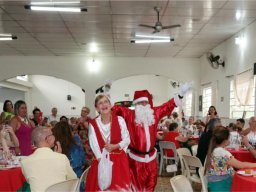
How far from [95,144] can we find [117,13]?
14.2 feet

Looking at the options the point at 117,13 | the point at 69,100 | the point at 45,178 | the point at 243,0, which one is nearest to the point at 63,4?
the point at 117,13

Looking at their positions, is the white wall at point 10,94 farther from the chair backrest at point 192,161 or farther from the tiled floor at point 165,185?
the chair backrest at point 192,161

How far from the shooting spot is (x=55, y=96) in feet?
56.1

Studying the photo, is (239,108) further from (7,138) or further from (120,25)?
(7,138)

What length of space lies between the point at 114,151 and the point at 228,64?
272 inches

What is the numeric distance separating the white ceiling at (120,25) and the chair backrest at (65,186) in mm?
4275

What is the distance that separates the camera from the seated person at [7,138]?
3525 millimetres

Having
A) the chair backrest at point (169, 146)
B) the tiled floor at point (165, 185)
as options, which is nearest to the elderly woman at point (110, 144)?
the tiled floor at point (165, 185)

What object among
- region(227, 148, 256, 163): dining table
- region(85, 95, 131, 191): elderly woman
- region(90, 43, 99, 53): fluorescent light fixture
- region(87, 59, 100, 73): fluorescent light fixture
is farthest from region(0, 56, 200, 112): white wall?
region(85, 95, 131, 191): elderly woman

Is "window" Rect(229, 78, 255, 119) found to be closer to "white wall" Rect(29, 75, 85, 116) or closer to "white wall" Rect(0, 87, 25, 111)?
"white wall" Rect(29, 75, 85, 116)

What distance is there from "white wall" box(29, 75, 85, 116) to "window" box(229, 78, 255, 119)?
9455 millimetres

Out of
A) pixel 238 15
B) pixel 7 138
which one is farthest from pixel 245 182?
pixel 238 15

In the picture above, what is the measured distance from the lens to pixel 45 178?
248cm

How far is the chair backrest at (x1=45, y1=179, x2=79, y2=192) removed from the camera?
2421 mm
